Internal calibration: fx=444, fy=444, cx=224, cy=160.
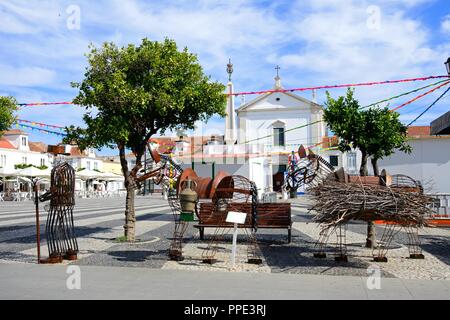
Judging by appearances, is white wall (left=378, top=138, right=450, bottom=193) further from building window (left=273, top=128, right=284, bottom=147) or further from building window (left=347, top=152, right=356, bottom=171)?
building window (left=273, top=128, right=284, bottom=147)

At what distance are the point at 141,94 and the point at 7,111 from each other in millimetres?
11723

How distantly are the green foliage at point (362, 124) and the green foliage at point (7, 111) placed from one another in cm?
1440

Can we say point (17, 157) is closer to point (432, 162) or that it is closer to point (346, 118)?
point (432, 162)

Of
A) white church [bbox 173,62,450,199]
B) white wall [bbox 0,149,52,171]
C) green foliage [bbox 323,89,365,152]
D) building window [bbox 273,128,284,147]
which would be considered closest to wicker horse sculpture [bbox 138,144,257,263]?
white church [bbox 173,62,450,199]

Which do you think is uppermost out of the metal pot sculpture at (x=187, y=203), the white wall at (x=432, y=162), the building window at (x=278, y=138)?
the building window at (x=278, y=138)

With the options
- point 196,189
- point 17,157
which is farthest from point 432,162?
point 17,157

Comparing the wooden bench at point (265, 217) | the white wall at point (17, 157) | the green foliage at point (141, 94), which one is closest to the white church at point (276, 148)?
the wooden bench at point (265, 217)

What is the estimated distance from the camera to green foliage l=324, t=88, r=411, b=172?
1092 cm

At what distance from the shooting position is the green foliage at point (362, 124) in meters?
10.9

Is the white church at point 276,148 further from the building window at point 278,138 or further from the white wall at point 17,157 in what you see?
the white wall at point 17,157

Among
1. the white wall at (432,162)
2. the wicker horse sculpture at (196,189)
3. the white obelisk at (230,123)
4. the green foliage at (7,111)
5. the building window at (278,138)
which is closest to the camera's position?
the wicker horse sculpture at (196,189)

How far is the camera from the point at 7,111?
19375 mm

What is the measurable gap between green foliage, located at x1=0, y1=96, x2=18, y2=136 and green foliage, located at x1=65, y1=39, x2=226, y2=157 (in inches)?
365

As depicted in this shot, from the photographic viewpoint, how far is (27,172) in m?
34.9
